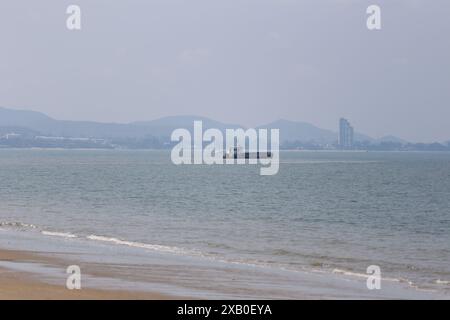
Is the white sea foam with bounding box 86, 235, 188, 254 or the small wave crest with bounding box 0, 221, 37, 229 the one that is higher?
the small wave crest with bounding box 0, 221, 37, 229

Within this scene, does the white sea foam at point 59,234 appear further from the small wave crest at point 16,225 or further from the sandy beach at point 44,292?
the sandy beach at point 44,292

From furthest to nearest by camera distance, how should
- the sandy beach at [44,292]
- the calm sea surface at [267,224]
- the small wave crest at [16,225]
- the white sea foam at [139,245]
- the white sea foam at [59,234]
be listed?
the small wave crest at [16,225]
the white sea foam at [59,234]
the white sea foam at [139,245]
the calm sea surface at [267,224]
the sandy beach at [44,292]

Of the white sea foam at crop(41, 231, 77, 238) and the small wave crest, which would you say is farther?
the small wave crest

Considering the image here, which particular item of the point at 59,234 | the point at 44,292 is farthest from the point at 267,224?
the point at 44,292

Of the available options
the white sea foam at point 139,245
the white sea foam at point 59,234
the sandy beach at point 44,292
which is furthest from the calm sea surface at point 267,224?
the sandy beach at point 44,292

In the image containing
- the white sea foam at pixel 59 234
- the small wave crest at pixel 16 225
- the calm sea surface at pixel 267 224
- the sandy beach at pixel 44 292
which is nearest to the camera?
the sandy beach at pixel 44 292

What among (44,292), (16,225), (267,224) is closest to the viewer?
(44,292)

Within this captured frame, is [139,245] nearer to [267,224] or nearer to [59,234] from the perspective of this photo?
[59,234]

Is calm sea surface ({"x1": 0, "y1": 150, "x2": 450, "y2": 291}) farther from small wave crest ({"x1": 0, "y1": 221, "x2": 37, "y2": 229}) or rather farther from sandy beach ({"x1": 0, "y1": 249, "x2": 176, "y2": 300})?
sandy beach ({"x1": 0, "y1": 249, "x2": 176, "y2": 300})

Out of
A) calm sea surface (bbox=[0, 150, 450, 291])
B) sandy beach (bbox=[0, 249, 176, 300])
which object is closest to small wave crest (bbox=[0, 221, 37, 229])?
calm sea surface (bbox=[0, 150, 450, 291])

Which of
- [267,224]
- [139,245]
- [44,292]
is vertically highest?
[44,292]

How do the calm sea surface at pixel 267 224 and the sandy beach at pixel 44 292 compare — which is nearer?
the sandy beach at pixel 44 292

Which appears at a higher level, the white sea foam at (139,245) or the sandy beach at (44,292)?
the sandy beach at (44,292)
